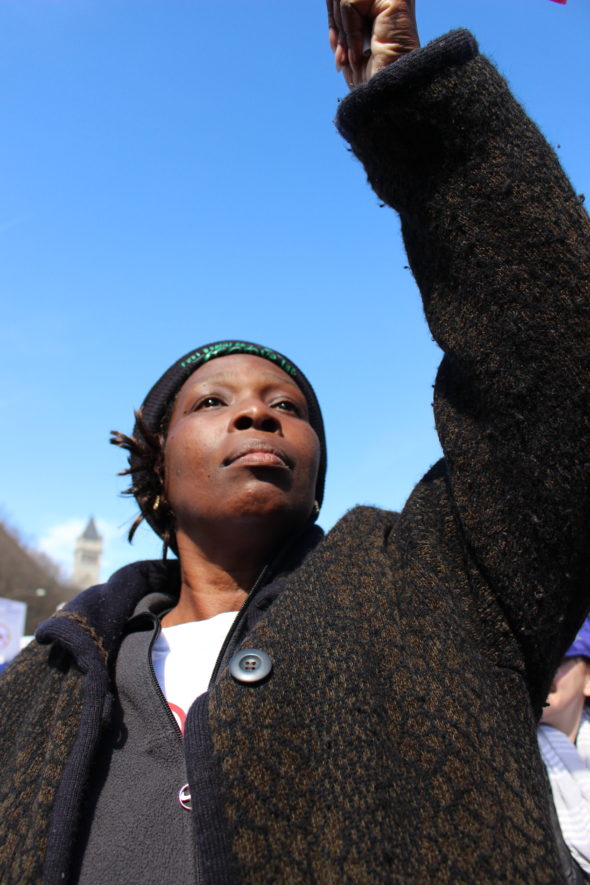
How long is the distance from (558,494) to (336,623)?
1.65ft

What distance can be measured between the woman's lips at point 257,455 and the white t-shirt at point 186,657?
445 millimetres

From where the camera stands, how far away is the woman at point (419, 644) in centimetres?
113

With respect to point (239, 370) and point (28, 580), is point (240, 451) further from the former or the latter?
point (28, 580)

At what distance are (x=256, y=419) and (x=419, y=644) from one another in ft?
3.40

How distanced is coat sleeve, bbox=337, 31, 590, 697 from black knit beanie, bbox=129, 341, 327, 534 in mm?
1313

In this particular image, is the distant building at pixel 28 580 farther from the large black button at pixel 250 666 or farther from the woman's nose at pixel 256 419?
the large black button at pixel 250 666

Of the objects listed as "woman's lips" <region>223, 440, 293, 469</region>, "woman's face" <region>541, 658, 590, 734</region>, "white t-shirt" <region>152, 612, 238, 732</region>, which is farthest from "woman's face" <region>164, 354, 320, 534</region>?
"woman's face" <region>541, 658, 590, 734</region>

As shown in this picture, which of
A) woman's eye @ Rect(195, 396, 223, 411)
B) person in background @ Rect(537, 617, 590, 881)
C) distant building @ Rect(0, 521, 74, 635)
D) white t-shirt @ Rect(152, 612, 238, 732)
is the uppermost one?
distant building @ Rect(0, 521, 74, 635)

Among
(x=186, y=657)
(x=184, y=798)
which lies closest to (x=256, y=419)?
(x=186, y=657)

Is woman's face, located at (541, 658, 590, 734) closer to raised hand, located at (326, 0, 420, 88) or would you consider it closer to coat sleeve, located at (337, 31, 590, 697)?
coat sleeve, located at (337, 31, 590, 697)

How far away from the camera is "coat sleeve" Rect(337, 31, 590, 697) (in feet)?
4.25

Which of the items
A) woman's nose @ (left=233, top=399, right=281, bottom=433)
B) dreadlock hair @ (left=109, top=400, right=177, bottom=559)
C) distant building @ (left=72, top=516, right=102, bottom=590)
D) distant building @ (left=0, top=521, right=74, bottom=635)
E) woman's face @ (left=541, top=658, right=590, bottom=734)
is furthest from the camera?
distant building @ (left=72, top=516, right=102, bottom=590)

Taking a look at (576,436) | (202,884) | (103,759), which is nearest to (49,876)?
(103,759)

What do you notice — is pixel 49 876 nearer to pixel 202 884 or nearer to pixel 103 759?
pixel 103 759
